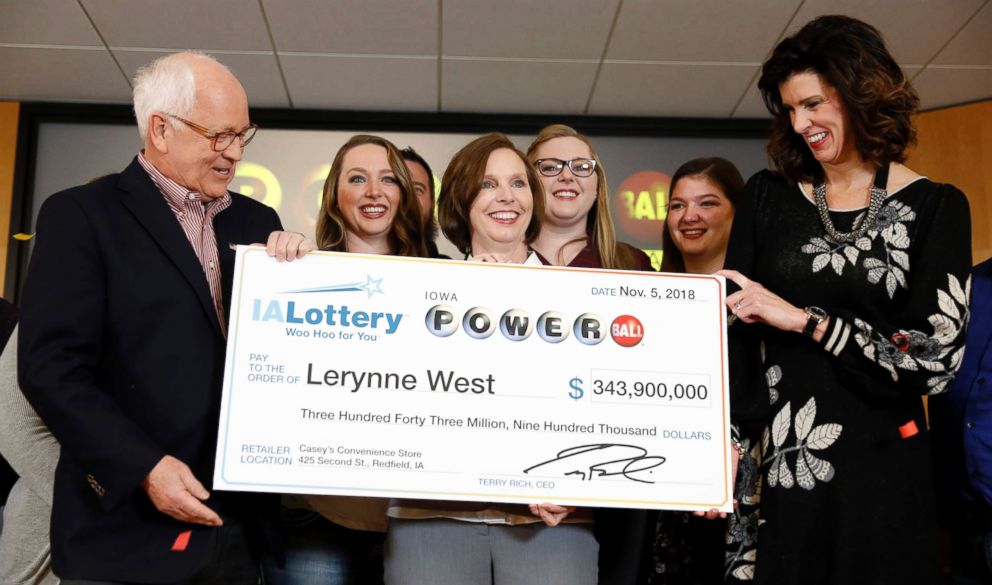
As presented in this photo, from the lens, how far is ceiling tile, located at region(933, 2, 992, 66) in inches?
177

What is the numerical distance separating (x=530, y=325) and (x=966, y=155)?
4.32 meters

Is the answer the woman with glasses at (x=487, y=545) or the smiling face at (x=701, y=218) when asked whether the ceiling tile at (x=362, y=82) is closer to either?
the smiling face at (x=701, y=218)

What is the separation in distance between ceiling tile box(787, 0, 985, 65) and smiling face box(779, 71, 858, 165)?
2587 mm

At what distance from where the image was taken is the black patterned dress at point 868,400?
1.89 meters

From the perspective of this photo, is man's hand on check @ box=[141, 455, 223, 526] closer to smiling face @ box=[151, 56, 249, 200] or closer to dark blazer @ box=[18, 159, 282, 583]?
dark blazer @ box=[18, 159, 282, 583]

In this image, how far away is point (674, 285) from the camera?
203cm

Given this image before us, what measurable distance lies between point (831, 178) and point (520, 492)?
1021mm

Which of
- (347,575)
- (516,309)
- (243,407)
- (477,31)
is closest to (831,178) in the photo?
(516,309)

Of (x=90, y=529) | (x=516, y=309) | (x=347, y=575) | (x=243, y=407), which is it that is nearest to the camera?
(x=90, y=529)

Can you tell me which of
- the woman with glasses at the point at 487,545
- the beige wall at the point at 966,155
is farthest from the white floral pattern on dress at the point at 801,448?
the beige wall at the point at 966,155

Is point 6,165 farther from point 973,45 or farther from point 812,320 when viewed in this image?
point 973,45

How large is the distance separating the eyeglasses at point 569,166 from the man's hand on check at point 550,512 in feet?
3.54

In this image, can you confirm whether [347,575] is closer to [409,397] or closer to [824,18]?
[409,397]

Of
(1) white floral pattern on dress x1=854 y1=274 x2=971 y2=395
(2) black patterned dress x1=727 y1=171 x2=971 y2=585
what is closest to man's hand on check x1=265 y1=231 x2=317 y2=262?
(2) black patterned dress x1=727 y1=171 x2=971 y2=585
